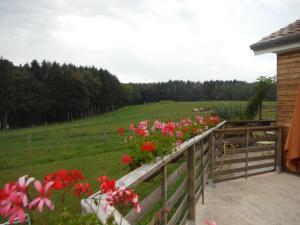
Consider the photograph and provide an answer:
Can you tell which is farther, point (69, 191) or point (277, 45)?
point (277, 45)

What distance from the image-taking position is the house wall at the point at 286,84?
7.42 m

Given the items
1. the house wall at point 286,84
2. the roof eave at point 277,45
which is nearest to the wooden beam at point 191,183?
the roof eave at point 277,45

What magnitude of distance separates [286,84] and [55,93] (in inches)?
2347

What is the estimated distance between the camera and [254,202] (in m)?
5.77

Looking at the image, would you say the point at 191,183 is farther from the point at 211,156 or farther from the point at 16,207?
the point at 16,207

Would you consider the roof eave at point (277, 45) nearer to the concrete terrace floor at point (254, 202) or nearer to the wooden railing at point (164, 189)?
the wooden railing at point (164, 189)

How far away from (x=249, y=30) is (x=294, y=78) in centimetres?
776

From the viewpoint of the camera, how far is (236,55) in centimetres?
1894

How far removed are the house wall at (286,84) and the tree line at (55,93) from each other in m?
47.2

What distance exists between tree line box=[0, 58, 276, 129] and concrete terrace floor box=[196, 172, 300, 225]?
4841cm

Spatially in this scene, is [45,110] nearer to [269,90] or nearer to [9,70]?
[9,70]

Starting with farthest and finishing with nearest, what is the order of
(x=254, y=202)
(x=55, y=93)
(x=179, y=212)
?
(x=55, y=93) < (x=254, y=202) < (x=179, y=212)

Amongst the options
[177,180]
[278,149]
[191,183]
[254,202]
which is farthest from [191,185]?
[278,149]

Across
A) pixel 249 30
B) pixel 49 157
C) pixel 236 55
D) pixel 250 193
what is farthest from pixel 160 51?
pixel 250 193
